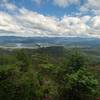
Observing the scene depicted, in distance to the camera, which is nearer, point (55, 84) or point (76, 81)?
point (76, 81)

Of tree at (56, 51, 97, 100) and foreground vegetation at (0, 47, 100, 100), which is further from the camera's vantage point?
tree at (56, 51, 97, 100)

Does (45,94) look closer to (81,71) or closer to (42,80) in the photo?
(42,80)

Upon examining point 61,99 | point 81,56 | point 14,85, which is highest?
point 81,56

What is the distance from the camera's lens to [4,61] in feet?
215

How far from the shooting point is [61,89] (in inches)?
1956

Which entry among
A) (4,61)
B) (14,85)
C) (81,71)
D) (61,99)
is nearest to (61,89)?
(61,99)

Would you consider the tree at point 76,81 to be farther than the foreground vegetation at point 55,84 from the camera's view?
Yes

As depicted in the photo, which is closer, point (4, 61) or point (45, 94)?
point (45, 94)

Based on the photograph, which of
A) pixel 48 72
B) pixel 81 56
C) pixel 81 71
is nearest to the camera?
pixel 81 71

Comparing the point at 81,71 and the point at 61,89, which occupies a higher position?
the point at 81,71

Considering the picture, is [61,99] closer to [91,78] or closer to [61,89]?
[61,89]

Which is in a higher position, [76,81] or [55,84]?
[76,81]

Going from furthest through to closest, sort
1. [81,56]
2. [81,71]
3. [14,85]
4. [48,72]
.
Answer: [48,72], [81,56], [81,71], [14,85]

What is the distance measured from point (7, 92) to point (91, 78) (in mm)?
15229
